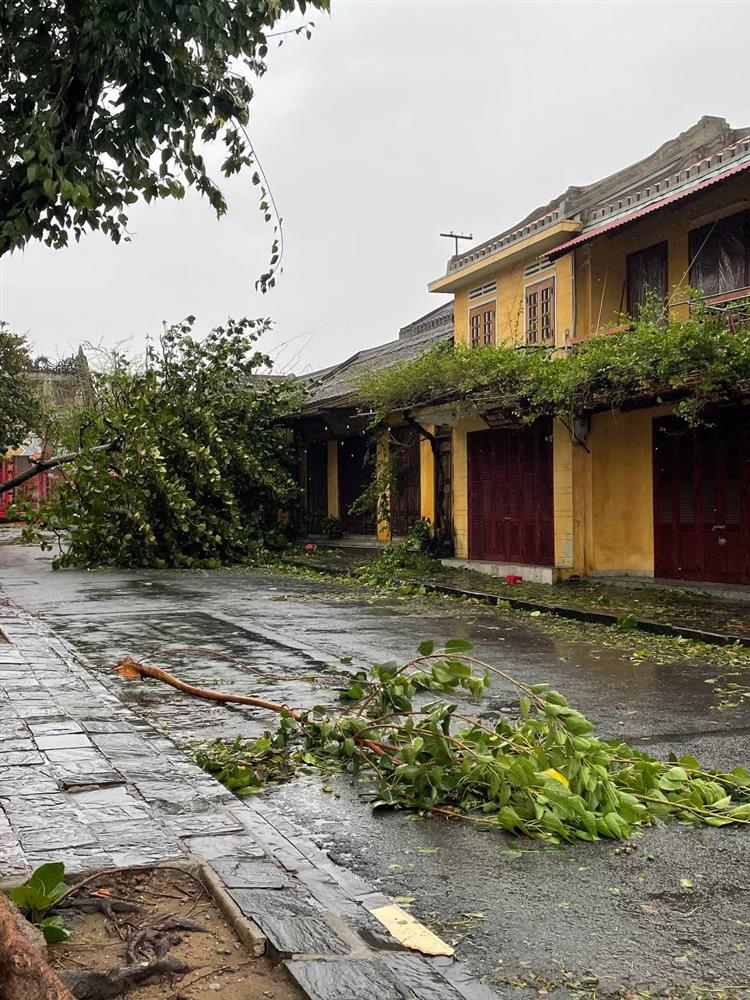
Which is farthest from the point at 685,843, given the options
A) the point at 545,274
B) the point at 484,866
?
the point at 545,274

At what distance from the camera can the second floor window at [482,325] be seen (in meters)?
19.9

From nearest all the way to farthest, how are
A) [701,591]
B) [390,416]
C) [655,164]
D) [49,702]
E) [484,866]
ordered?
1. [484,866]
2. [49,702]
3. [701,591]
4. [655,164]
5. [390,416]

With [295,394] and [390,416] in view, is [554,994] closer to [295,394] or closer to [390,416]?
[390,416]

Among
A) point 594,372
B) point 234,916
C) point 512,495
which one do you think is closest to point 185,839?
point 234,916

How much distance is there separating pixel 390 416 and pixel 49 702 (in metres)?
16.7

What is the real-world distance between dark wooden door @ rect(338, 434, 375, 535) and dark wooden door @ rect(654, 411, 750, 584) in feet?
34.2

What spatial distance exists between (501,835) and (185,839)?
1453 mm

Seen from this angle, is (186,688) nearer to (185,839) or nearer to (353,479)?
(185,839)

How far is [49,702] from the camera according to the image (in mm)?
6809

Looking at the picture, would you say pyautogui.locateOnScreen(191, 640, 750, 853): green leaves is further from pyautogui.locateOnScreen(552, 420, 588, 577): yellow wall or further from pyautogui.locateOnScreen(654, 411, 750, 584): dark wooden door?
pyautogui.locateOnScreen(552, 420, 588, 577): yellow wall

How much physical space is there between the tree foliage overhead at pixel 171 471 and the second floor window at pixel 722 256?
10393 millimetres

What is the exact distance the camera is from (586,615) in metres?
12.6

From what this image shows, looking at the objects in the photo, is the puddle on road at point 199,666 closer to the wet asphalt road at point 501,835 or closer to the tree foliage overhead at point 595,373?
the wet asphalt road at point 501,835

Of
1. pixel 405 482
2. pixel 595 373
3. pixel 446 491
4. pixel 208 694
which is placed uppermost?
pixel 595 373
